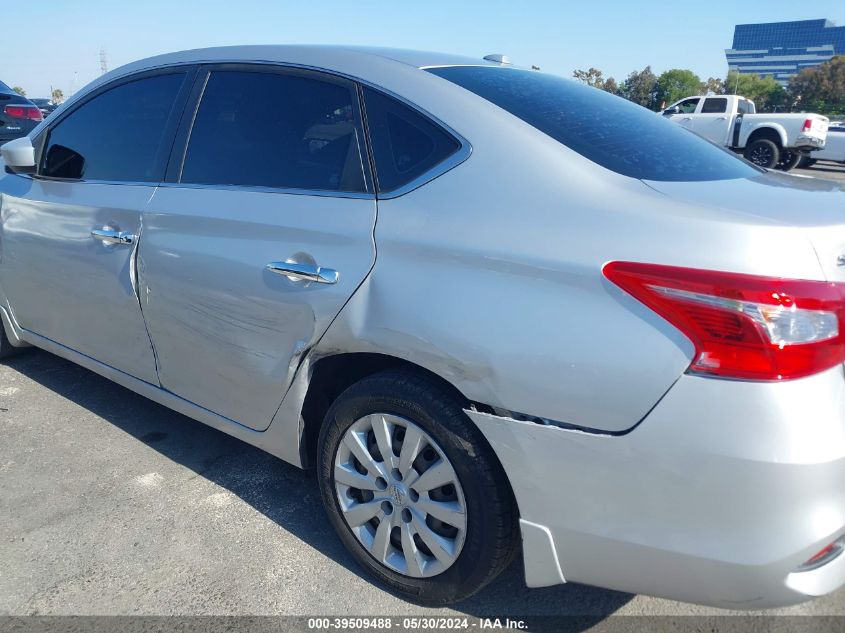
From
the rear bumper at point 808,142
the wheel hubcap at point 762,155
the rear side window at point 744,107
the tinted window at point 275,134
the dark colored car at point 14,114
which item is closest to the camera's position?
the tinted window at point 275,134

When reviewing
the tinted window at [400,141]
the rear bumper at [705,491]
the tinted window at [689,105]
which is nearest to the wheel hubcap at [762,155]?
the tinted window at [689,105]

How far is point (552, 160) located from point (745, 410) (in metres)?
0.82

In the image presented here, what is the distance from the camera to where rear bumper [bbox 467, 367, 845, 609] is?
1458 millimetres

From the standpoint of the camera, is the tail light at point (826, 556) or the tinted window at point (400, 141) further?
the tinted window at point (400, 141)

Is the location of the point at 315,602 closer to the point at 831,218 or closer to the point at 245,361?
the point at 245,361

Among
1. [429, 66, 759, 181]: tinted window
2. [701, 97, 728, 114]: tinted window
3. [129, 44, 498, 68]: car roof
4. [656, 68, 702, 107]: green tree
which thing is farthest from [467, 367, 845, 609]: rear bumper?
[656, 68, 702, 107]: green tree

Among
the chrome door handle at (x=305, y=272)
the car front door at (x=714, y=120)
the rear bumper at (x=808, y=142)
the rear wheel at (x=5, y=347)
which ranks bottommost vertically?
the rear wheel at (x=5, y=347)

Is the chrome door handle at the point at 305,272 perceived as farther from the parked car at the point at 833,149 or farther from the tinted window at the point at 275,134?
the parked car at the point at 833,149

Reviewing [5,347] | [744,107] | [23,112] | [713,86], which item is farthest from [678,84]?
[5,347]

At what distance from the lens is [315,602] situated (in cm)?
220

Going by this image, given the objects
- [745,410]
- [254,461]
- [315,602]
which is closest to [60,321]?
[254,461]

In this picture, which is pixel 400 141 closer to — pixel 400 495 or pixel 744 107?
pixel 400 495

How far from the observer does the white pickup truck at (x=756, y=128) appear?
624 inches

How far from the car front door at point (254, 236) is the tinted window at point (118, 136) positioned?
207 mm
